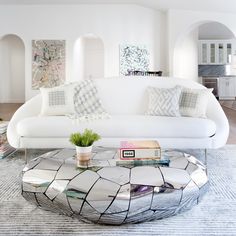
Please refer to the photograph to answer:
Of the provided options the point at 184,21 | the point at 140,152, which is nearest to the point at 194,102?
the point at 140,152

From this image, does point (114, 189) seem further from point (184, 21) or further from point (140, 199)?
point (184, 21)

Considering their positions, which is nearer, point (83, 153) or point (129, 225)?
point (129, 225)

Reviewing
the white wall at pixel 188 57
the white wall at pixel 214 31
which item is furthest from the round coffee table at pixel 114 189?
the white wall at pixel 214 31

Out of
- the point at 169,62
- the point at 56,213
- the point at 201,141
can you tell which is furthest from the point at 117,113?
the point at 169,62

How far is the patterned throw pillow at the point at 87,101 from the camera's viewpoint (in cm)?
357

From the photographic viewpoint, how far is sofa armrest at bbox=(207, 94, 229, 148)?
3135 millimetres

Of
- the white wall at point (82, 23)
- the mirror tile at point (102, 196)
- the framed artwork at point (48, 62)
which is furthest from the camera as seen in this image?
the framed artwork at point (48, 62)

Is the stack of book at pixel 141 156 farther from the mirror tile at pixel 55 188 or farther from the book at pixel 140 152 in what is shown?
the mirror tile at pixel 55 188

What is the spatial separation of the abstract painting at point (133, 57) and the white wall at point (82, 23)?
16 centimetres

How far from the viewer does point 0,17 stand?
884 centimetres

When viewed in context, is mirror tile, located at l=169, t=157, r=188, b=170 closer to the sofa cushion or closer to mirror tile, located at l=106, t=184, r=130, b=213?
mirror tile, located at l=106, t=184, r=130, b=213

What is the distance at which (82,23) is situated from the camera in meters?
8.86

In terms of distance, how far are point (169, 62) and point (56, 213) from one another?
7.43 meters

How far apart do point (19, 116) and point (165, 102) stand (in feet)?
5.66
